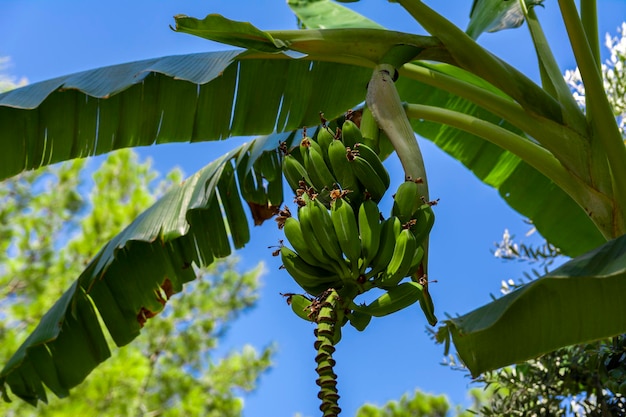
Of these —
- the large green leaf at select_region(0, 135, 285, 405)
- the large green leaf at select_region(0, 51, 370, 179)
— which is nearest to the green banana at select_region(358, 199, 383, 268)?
the large green leaf at select_region(0, 51, 370, 179)

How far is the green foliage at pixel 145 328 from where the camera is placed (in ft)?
19.5

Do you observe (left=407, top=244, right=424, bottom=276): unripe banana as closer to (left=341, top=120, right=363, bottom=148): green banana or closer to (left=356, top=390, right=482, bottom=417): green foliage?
(left=341, top=120, right=363, bottom=148): green banana

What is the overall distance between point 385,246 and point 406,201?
0.10 meters

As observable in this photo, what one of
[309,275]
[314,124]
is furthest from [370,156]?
[314,124]

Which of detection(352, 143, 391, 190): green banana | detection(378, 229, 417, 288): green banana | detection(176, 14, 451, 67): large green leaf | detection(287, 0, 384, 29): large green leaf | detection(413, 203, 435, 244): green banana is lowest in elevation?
detection(378, 229, 417, 288): green banana

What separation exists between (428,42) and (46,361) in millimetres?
1709

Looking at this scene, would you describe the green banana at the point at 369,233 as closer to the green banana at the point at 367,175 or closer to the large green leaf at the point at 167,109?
the green banana at the point at 367,175

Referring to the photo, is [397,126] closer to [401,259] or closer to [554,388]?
[401,259]

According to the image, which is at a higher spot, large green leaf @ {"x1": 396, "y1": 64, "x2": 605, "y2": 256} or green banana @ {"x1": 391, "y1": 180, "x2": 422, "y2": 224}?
large green leaf @ {"x1": 396, "y1": 64, "x2": 605, "y2": 256}

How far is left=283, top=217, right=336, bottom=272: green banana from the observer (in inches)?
49.6

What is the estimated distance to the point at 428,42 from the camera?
1766 mm

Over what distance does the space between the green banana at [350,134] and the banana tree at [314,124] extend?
6cm

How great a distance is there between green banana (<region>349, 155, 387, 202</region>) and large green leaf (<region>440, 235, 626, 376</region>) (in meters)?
0.30

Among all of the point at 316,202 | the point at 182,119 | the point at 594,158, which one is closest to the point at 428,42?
the point at 594,158
